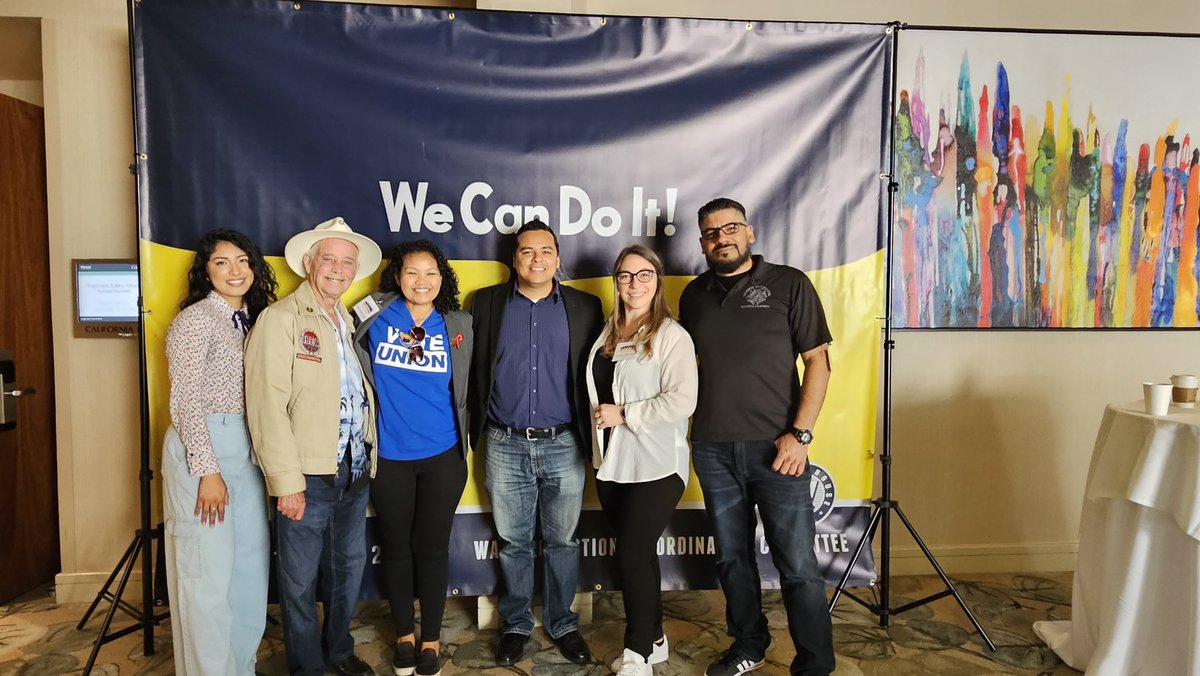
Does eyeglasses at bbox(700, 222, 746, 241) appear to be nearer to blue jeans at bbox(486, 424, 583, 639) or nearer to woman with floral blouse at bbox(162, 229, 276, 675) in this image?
blue jeans at bbox(486, 424, 583, 639)

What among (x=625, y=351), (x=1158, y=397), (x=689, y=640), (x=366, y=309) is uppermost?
(x=366, y=309)

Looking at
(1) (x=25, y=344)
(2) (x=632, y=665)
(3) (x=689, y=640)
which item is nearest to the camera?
(2) (x=632, y=665)

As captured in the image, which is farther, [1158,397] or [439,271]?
[439,271]

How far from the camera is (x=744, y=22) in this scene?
2.61m

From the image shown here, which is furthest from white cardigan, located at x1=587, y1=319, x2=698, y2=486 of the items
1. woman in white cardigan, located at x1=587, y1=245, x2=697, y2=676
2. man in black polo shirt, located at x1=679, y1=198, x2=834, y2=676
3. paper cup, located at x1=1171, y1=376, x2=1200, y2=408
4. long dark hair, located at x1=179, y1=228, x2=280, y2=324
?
paper cup, located at x1=1171, y1=376, x2=1200, y2=408

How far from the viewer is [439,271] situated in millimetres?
2309

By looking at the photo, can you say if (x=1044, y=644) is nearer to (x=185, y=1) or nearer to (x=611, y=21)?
(x=611, y=21)

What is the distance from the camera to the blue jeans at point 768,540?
7.18ft

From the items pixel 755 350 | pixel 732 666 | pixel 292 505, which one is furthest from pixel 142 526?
pixel 755 350

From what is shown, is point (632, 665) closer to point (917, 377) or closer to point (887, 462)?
point (887, 462)

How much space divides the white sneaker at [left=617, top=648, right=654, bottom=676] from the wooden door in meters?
2.72

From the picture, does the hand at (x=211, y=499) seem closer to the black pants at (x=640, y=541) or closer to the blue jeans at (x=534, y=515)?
the blue jeans at (x=534, y=515)

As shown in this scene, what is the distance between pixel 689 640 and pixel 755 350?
1.21m

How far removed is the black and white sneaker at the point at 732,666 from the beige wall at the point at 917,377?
1.24 metres
